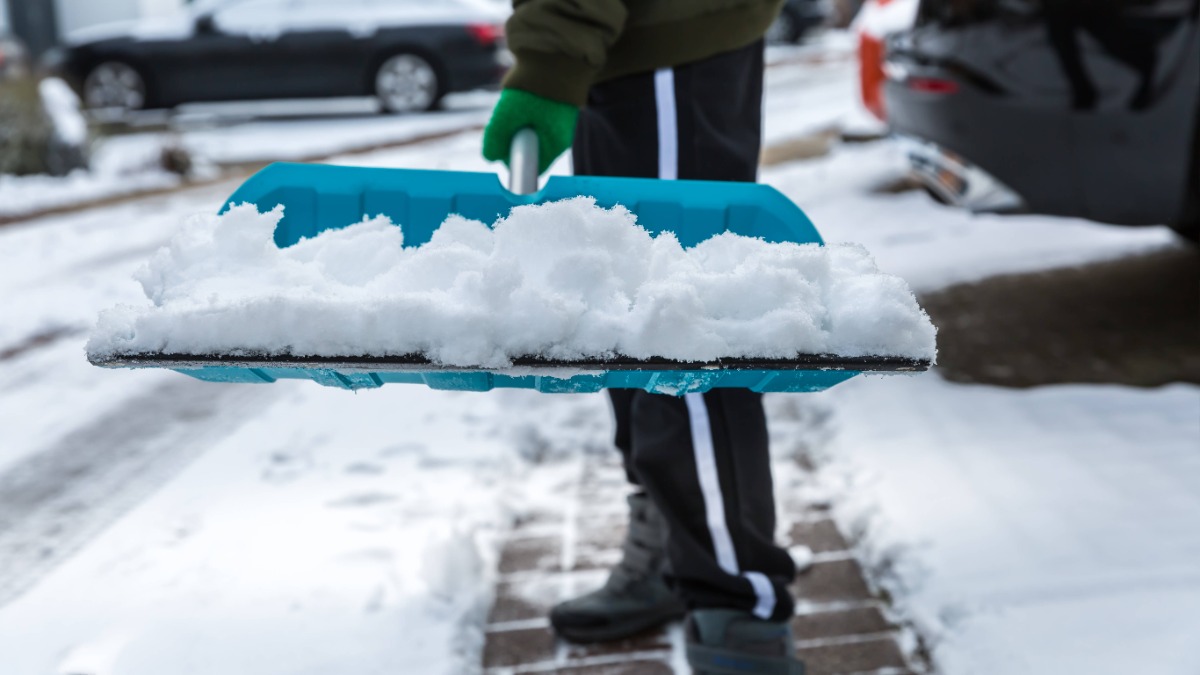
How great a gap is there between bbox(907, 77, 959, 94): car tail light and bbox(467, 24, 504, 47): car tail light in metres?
7.28

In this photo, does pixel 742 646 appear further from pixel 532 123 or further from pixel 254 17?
pixel 254 17

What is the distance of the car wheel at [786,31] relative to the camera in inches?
713

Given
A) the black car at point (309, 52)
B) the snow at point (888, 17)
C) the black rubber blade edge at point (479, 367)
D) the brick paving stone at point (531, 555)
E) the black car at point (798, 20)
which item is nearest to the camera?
the black rubber blade edge at point (479, 367)

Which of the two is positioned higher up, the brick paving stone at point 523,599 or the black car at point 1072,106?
the black car at point 1072,106

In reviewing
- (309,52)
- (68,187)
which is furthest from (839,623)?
(309,52)

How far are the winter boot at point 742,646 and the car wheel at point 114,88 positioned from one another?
10.1 metres

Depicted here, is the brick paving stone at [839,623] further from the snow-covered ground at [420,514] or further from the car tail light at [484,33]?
the car tail light at [484,33]

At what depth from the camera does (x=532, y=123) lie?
181 cm

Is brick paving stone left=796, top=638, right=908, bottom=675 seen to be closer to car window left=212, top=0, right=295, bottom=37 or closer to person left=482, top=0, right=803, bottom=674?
person left=482, top=0, right=803, bottom=674

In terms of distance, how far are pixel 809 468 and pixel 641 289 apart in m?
1.51

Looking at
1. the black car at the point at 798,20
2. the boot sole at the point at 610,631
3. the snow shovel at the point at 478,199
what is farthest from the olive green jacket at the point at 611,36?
the black car at the point at 798,20

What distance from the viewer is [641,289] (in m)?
1.41

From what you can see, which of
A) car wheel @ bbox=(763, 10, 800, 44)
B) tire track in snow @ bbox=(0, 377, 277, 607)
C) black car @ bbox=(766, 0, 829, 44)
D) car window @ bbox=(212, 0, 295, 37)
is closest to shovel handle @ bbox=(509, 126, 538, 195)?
tire track in snow @ bbox=(0, 377, 277, 607)

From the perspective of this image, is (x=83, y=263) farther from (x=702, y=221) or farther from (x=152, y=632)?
(x=702, y=221)
